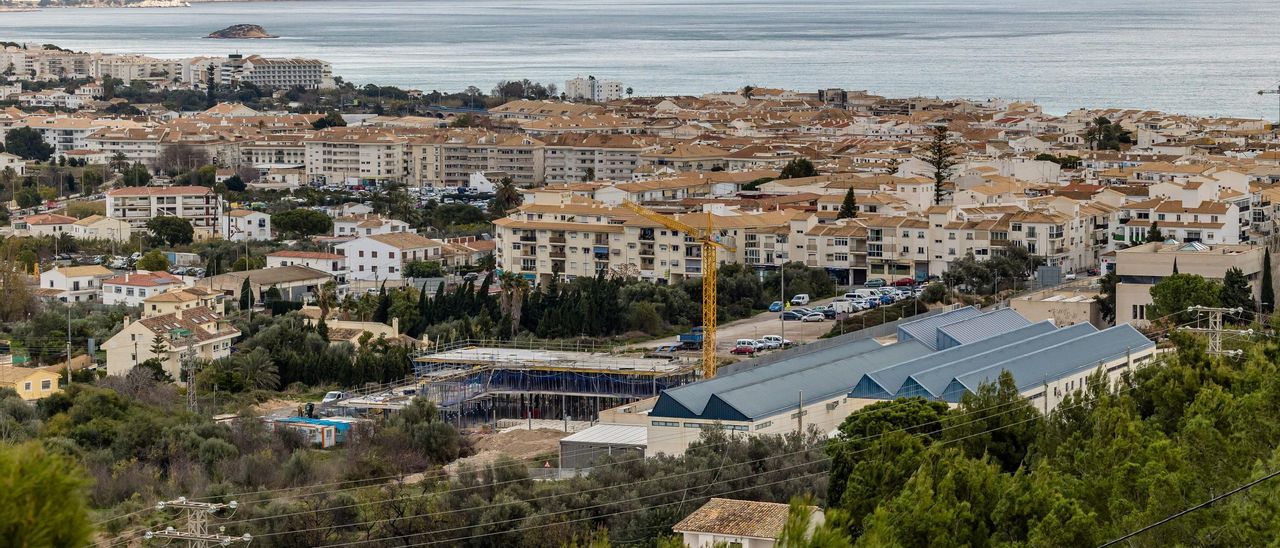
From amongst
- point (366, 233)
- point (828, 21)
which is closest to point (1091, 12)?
point (828, 21)

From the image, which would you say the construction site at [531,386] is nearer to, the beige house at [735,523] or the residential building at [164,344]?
the residential building at [164,344]

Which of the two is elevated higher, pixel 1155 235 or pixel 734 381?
pixel 1155 235

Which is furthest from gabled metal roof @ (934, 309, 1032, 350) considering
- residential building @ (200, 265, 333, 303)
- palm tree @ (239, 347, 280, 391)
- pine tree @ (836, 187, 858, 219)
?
residential building @ (200, 265, 333, 303)

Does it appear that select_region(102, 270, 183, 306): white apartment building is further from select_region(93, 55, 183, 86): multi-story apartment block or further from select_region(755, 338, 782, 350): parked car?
select_region(93, 55, 183, 86): multi-story apartment block

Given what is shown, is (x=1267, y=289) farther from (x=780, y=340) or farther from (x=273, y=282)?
(x=273, y=282)

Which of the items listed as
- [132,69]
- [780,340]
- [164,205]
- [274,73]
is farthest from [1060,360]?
[132,69]
